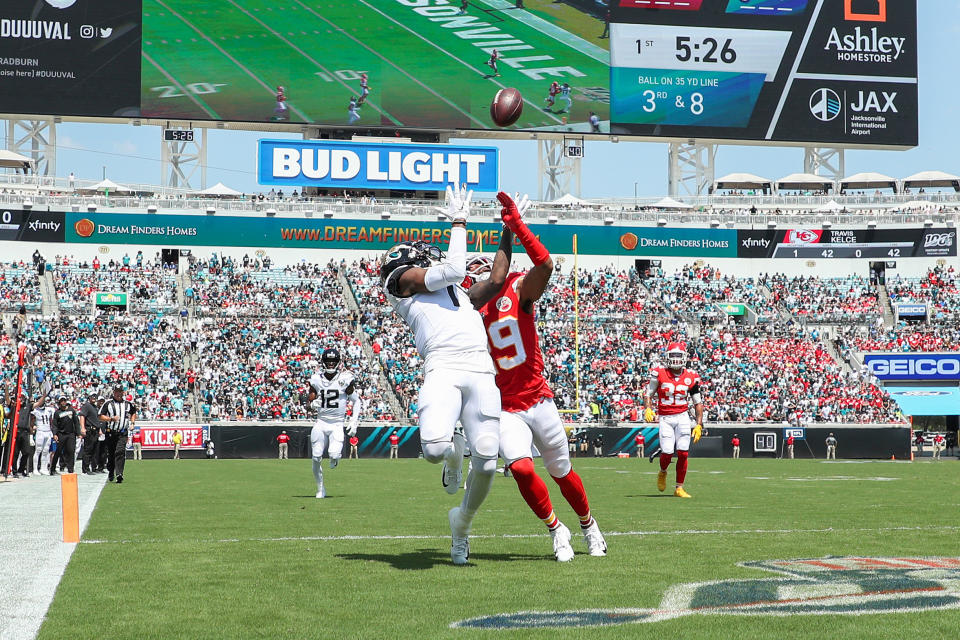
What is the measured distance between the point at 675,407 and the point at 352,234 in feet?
119

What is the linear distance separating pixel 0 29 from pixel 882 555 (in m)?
45.3

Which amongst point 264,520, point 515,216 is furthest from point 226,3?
point 515,216

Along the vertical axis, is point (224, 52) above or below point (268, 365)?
Result: above

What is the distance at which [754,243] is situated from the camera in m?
53.6

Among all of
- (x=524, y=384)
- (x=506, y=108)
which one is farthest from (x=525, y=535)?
(x=506, y=108)

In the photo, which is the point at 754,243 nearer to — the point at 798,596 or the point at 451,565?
the point at 451,565

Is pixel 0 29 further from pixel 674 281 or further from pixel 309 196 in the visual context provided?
pixel 674 281

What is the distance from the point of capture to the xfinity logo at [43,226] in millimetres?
48375

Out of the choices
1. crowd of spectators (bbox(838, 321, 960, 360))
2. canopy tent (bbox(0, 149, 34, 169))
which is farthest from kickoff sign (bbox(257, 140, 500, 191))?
crowd of spectators (bbox(838, 321, 960, 360))

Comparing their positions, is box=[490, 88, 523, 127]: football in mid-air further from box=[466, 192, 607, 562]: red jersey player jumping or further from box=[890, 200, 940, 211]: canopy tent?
box=[890, 200, 940, 211]: canopy tent

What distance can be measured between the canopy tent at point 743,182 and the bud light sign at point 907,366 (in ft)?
50.2

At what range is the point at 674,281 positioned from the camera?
166 feet

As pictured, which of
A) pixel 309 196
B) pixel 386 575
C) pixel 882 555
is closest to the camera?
pixel 386 575

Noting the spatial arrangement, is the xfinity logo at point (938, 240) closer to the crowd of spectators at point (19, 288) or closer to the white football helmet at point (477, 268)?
the crowd of spectators at point (19, 288)
